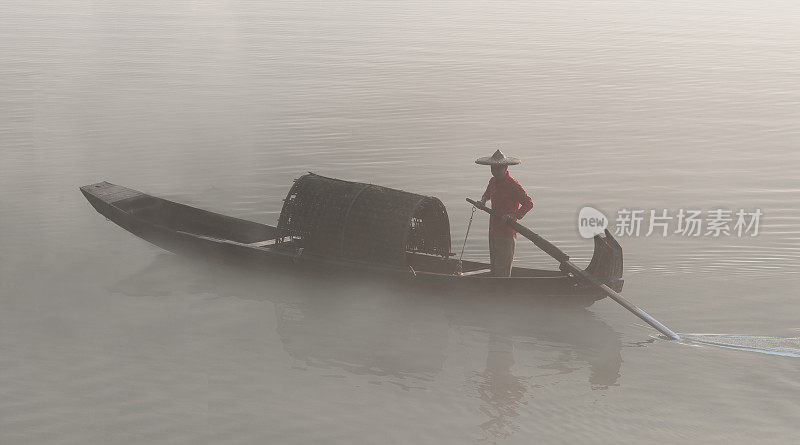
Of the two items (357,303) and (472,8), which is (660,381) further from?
(472,8)

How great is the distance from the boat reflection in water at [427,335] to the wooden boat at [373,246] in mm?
287

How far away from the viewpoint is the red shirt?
1139 centimetres

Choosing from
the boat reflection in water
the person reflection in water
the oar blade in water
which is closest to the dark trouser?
the boat reflection in water

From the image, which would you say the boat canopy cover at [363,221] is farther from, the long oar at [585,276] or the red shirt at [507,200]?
the long oar at [585,276]

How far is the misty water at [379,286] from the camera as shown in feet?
30.6

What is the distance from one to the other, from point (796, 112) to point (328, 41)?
70.9ft

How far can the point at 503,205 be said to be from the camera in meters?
11.5

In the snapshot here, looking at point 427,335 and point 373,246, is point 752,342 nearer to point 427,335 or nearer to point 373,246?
point 427,335

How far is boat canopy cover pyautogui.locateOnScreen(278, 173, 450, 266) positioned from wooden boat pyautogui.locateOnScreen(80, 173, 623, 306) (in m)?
0.01

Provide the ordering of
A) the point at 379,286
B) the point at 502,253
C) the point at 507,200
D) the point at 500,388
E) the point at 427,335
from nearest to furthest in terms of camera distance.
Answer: the point at 500,388 → the point at 427,335 → the point at 507,200 → the point at 502,253 → the point at 379,286

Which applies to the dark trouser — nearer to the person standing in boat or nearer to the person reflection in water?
the person standing in boat

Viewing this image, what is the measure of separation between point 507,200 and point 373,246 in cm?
182

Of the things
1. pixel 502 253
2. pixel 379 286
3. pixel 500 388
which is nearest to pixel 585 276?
pixel 502 253

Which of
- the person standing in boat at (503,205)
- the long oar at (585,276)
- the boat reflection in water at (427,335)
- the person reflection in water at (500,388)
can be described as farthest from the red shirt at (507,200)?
the person reflection in water at (500,388)
